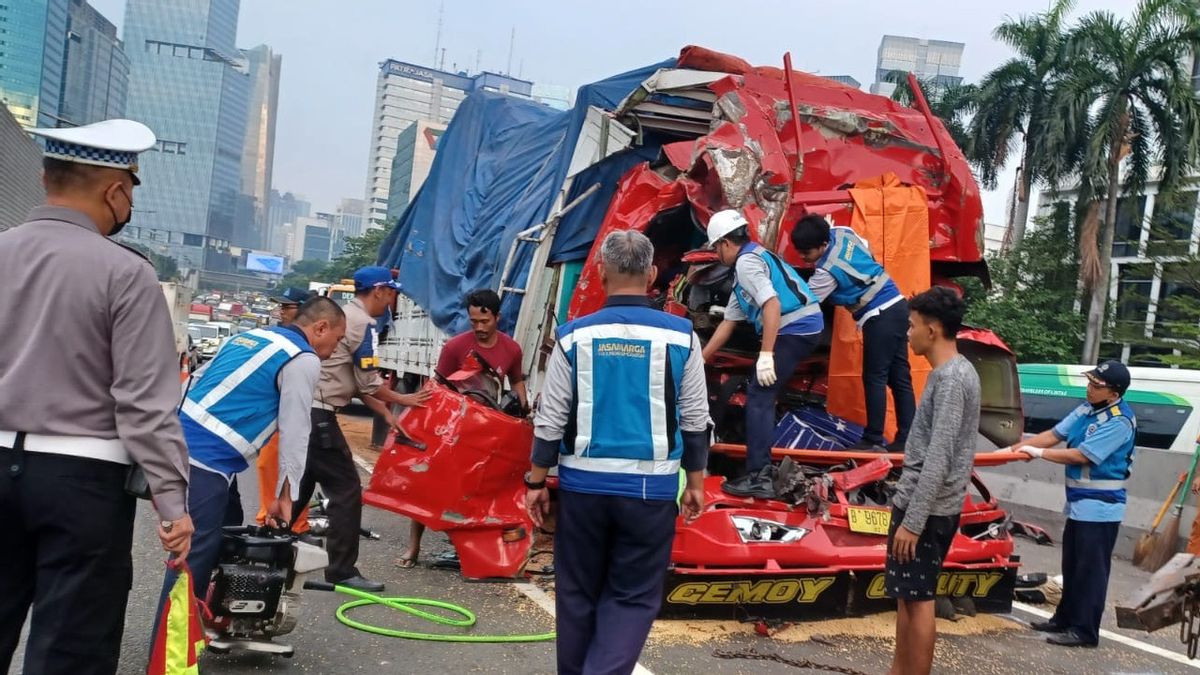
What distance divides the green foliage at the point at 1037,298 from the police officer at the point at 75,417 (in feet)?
81.2

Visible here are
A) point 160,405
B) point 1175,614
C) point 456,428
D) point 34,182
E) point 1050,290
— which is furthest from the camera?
point 34,182

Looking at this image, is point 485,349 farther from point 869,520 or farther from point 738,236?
point 869,520

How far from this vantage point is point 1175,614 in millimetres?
4148

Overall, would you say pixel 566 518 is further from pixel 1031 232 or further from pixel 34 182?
pixel 34 182

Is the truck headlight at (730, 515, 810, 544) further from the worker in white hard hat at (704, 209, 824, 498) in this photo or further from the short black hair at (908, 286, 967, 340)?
the short black hair at (908, 286, 967, 340)

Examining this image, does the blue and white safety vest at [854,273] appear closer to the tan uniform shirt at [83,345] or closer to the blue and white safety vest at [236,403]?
the blue and white safety vest at [236,403]

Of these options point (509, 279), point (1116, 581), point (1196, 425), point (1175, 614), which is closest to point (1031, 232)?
point (1196, 425)

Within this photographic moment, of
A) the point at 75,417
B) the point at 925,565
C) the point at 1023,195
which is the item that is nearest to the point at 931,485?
the point at 925,565

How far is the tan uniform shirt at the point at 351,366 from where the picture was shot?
5.54 meters

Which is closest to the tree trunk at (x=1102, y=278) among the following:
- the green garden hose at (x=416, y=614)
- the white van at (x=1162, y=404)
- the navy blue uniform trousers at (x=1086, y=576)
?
the white van at (x=1162, y=404)

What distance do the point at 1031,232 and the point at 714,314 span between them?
2533cm

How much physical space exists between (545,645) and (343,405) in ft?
6.53

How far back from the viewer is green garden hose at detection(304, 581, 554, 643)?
14.6 feet

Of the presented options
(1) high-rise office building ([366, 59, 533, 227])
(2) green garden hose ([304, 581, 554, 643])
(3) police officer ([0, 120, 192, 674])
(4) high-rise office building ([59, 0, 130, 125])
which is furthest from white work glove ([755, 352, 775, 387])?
(1) high-rise office building ([366, 59, 533, 227])
